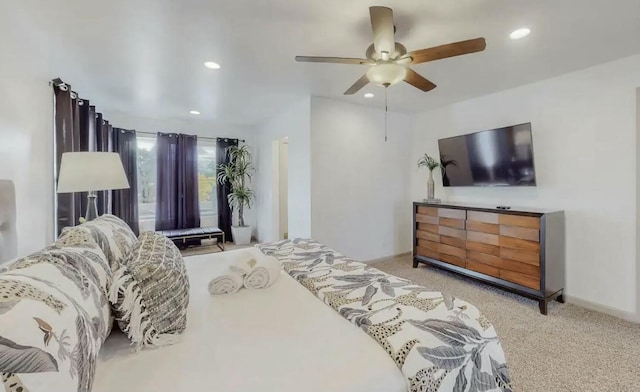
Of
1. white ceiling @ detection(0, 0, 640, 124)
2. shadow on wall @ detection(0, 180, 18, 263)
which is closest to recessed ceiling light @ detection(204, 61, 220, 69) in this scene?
white ceiling @ detection(0, 0, 640, 124)

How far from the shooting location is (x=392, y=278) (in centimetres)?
173

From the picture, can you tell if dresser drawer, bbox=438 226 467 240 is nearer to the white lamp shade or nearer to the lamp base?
the white lamp shade

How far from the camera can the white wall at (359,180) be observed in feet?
12.9

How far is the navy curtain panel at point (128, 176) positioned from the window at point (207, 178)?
1.10 meters

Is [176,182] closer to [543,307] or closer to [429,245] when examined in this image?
[429,245]

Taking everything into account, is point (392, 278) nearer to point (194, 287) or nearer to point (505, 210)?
point (194, 287)

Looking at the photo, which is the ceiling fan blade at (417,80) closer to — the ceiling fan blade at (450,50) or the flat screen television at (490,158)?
the ceiling fan blade at (450,50)

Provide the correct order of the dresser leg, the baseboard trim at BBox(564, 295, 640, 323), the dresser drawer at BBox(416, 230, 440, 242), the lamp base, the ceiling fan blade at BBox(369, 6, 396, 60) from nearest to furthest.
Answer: the ceiling fan blade at BBox(369, 6, 396, 60), the lamp base, the baseboard trim at BBox(564, 295, 640, 323), the dresser leg, the dresser drawer at BBox(416, 230, 440, 242)

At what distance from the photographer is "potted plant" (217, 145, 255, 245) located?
18.5ft

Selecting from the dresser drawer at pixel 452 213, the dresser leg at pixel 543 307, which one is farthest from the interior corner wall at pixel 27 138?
the dresser leg at pixel 543 307

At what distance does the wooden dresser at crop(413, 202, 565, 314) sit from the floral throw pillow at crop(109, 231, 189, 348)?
10.4ft

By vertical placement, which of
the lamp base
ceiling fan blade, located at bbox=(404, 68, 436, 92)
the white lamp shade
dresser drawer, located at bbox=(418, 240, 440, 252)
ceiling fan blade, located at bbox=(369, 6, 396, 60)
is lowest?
dresser drawer, located at bbox=(418, 240, 440, 252)

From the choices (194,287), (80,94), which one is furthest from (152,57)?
(194,287)

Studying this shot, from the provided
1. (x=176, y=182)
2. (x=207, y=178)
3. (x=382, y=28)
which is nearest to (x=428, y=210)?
(x=382, y=28)
